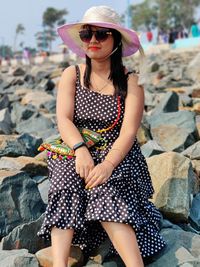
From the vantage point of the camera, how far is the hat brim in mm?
2779

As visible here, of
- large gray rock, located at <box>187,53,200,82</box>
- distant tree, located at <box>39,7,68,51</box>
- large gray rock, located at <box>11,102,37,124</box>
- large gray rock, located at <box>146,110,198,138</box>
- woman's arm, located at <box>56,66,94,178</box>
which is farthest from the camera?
distant tree, located at <box>39,7,68,51</box>

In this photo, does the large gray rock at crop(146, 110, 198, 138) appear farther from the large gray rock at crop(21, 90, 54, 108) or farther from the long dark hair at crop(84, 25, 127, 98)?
the large gray rock at crop(21, 90, 54, 108)

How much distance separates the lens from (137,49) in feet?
9.81

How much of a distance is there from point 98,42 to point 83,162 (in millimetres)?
706

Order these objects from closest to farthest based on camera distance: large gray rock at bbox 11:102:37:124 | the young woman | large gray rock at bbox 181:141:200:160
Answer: the young woman
large gray rock at bbox 181:141:200:160
large gray rock at bbox 11:102:37:124

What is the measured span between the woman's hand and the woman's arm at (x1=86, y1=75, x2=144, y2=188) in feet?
0.12

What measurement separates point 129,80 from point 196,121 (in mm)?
2873

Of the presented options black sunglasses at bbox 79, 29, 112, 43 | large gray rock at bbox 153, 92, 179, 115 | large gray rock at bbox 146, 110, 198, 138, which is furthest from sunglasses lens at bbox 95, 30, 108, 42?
large gray rock at bbox 153, 92, 179, 115

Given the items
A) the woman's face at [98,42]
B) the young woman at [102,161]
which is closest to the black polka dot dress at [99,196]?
the young woman at [102,161]

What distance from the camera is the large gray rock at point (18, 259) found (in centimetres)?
248

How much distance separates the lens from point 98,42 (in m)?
2.81

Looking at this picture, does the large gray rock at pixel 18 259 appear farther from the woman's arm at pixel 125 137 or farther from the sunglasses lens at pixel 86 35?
the sunglasses lens at pixel 86 35

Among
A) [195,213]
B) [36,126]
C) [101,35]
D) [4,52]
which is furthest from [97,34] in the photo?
[4,52]

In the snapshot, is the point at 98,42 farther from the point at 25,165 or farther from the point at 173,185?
the point at 25,165
